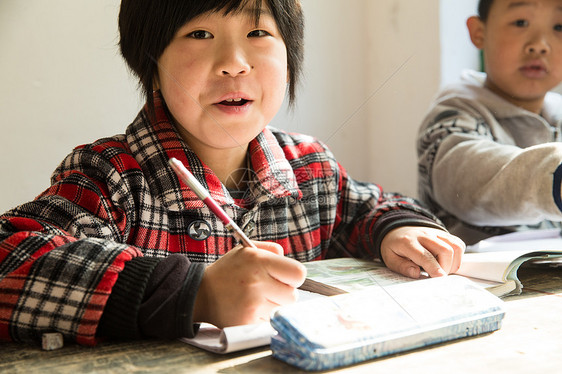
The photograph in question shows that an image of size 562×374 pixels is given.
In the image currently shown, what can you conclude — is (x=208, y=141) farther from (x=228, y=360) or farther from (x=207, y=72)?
(x=228, y=360)

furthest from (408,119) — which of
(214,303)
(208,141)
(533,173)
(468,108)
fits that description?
(214,303)

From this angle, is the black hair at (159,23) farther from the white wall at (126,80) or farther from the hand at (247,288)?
the hand at (247,288)

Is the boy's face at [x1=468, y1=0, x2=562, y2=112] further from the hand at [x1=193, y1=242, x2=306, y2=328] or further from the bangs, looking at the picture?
the hand at [x1=193, y1=242, x2=306, y2=328]

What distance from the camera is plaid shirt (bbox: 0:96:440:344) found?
352 millimetres

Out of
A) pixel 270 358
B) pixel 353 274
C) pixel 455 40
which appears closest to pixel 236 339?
pixel 270 358

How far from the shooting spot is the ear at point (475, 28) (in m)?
0.76

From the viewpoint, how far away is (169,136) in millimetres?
535

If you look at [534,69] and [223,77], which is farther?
[534,69]

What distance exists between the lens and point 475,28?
77 cm

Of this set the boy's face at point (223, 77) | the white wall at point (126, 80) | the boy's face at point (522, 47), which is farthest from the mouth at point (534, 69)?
the boy's face at point (223, 77)

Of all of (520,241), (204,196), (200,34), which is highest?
(200,34)

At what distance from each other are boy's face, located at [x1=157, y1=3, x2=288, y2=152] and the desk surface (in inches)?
8.7

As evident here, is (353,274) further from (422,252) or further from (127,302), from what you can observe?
(127,302)

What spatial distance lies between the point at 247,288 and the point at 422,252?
0.60ft
